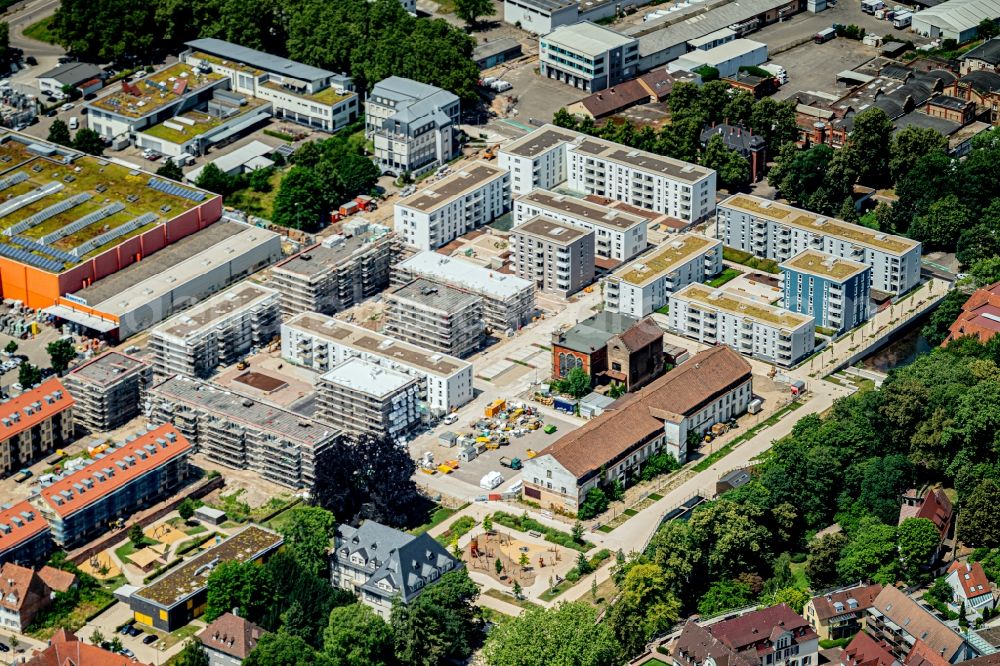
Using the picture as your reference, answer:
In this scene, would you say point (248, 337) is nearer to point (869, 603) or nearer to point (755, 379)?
point (755, 379)

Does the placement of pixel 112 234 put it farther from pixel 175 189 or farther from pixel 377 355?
pixel 377 355

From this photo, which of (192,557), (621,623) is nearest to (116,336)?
(192,557)

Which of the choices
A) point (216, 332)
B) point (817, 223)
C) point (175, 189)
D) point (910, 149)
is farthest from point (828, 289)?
point (175, 189)

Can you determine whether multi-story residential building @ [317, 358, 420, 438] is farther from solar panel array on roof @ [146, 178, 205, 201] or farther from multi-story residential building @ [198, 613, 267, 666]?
solar panel array on roof @ [146, 178, 205, 201]

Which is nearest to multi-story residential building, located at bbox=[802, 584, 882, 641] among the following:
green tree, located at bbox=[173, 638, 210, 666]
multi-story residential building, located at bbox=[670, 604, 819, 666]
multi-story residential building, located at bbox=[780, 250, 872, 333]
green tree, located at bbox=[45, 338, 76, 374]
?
multi-story residential building, located at bbox=[670, 604, 819, 666]

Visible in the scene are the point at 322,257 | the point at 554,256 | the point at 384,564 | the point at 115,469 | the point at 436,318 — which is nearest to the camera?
the point at 384,564
